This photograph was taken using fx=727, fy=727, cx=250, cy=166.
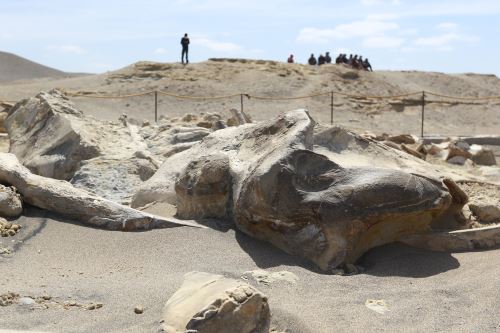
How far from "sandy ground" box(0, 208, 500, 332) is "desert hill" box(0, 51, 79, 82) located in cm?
3180

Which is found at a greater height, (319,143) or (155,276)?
(319,143)

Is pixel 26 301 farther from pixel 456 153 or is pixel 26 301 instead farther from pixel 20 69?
pixel 20 69

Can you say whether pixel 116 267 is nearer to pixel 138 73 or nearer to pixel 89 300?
pixel 89 300

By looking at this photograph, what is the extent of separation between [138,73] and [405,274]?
20398 mm

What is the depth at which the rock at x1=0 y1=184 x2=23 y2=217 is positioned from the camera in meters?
5.31

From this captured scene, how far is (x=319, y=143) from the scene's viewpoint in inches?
208

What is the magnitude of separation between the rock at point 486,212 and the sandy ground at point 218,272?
0.82 m

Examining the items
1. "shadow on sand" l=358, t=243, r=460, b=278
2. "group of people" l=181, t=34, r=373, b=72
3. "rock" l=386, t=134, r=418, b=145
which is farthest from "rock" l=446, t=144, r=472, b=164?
"group of people" l=181, t=34, r=373, b=72

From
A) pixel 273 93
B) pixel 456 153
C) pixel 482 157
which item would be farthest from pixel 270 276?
pixel 273 93

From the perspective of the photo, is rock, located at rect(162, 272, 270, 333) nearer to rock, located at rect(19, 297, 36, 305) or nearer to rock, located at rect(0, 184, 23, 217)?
rock, located at rect(19, 297, 36, 305)

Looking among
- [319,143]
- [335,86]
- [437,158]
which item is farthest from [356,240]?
[335,86]

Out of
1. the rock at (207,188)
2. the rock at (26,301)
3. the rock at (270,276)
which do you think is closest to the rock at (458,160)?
the rock at (207,188)

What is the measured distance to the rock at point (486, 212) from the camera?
5.91 meters

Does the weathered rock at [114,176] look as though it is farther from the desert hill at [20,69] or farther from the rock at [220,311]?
the desert hill at [20,69]
